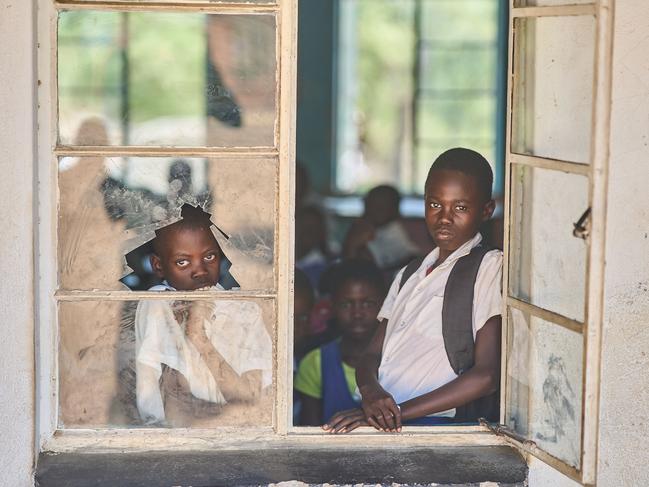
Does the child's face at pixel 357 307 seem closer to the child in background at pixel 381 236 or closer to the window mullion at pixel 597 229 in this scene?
the window mullion at pixel 597 229

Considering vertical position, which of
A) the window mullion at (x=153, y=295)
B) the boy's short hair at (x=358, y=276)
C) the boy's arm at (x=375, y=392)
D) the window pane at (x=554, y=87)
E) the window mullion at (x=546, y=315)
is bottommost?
the boy's arm at (x=375, y=392)

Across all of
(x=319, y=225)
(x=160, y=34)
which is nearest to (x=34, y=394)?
(x=160, y=34)

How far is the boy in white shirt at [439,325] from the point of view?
11.3 feet

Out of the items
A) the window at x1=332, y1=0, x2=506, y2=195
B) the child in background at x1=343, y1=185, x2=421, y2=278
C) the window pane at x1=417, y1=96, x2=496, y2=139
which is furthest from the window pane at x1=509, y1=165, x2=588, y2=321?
the window pane at x1=417, y1=96, x2=496, y2=139

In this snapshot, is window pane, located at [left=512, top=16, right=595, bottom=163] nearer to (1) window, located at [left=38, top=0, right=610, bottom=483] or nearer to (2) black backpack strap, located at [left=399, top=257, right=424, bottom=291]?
(1) window, located at [left=38, top=0, right=610, bottom=483]

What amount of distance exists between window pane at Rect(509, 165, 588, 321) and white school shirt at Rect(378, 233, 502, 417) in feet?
0.66

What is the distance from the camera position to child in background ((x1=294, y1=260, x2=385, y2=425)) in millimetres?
3992

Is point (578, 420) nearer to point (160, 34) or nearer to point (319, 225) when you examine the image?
point (160, 34)

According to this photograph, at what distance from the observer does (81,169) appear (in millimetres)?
3131

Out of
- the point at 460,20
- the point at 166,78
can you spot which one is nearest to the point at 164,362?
the point at 166,78

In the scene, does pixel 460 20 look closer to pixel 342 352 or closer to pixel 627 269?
pixel 342 352

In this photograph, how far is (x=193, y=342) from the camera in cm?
322

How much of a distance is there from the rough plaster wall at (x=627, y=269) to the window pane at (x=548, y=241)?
0.17 metres

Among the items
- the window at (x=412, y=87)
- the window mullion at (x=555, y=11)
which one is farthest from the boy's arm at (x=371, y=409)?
the window at (x=412, y=87)
